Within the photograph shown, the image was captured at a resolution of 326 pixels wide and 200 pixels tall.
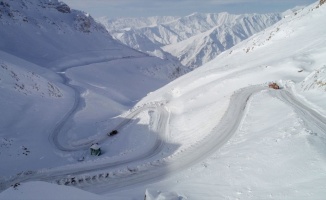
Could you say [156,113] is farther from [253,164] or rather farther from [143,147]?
[253,164]

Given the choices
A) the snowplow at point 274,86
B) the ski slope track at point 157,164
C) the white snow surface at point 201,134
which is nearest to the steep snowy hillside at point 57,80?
the white snow surface at point 201,134

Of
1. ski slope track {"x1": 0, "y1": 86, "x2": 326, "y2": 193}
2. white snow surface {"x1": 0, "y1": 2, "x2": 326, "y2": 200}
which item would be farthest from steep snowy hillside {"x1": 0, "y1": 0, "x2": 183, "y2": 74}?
ski slope track {"x1": 0, "y1": 86, "x2": 326, "y2": 193}

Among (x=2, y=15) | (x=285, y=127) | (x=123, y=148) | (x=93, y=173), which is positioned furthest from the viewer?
(x=2, y=15)

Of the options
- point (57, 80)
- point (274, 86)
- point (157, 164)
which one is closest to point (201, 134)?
point (157, 164)

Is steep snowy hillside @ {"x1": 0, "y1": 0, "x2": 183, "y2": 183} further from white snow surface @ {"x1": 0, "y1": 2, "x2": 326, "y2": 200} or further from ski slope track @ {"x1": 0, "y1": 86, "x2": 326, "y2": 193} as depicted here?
ski slope track @ {"x1": 0, "y1": 86, "x2": 326, "y2": 193}

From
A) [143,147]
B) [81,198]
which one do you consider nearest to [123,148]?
[143,147]

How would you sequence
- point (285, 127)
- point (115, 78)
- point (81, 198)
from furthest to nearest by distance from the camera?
point (115, 78) → point (285, 127) → point (81, 198)
